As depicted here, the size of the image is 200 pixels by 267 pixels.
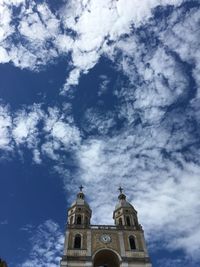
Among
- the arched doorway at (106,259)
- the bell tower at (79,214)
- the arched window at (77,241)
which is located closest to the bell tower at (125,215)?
the bell tower at (79,214)

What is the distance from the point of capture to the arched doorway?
3200 centimetres

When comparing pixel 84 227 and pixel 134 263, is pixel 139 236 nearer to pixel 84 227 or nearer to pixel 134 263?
pixel 134 263

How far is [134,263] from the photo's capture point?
30.7m

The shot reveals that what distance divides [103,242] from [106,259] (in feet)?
8.67

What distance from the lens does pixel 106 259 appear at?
33.9 meters

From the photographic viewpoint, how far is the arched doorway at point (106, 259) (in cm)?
3200

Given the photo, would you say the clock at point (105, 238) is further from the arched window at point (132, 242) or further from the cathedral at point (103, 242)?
the arched window at point (132, 242)

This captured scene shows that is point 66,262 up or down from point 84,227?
down

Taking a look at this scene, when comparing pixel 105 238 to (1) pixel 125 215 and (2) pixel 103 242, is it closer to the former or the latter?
(2) pixel 103 242

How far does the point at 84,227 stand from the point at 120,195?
9614mm

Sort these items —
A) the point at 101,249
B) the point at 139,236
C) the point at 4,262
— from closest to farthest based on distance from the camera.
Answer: the point at 4,262 → the point at 101,249 → the point at 139,236

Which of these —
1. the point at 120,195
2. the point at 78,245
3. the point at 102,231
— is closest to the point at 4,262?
the point at 78,245

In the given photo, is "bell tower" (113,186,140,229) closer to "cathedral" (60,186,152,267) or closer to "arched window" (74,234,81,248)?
"cathedral" (60,186,152,267)

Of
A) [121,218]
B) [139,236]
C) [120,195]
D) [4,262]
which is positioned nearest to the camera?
[4,262]
